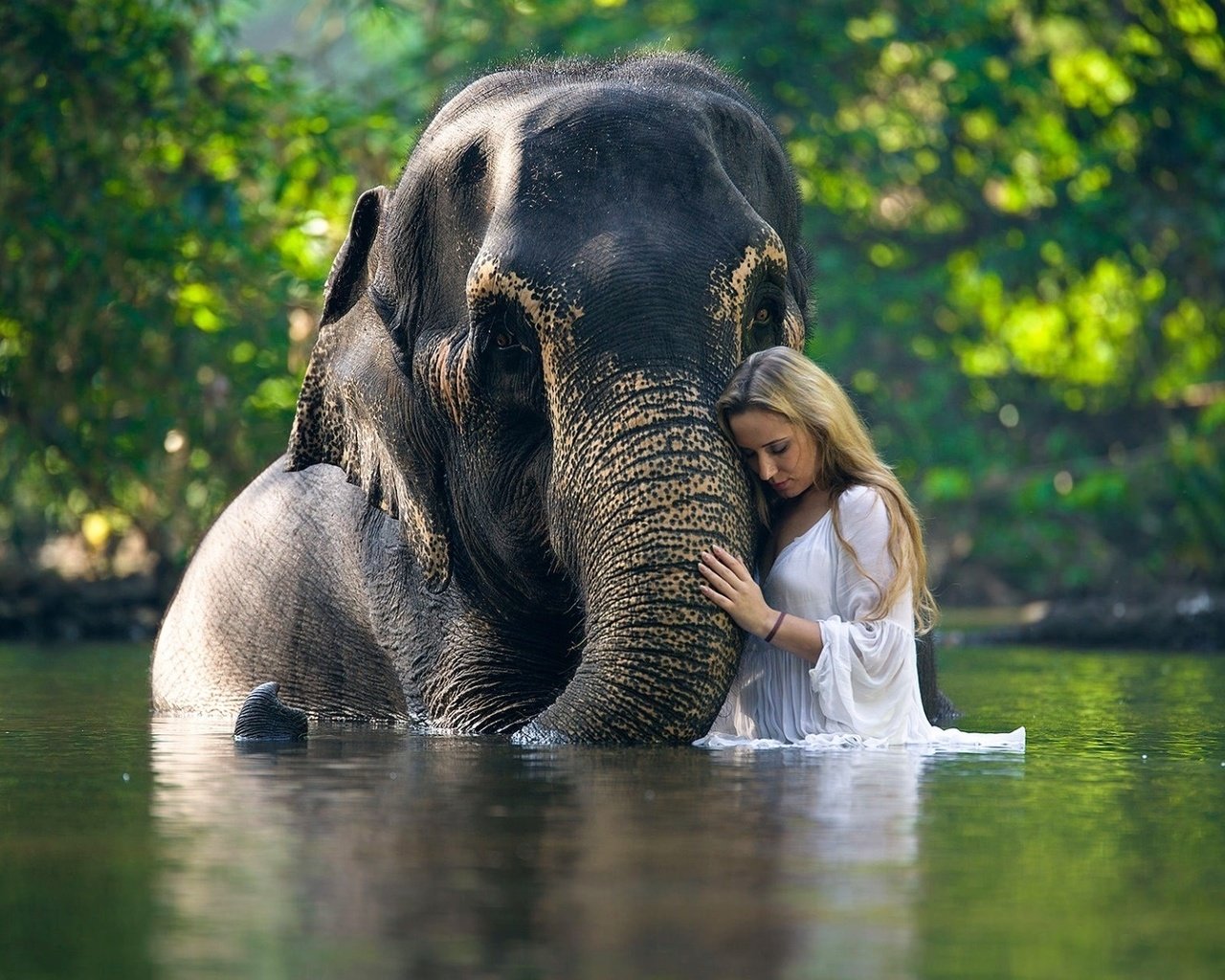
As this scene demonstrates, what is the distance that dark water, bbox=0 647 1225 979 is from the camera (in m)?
3.14

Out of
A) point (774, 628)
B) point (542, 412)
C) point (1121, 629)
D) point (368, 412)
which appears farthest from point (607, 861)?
point (1121, 629)

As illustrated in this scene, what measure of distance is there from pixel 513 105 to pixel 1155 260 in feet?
43.0

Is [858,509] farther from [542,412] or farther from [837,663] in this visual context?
[542,412]

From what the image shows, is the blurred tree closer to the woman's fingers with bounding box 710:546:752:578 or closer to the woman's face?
the woman's face

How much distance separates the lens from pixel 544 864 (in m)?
3.86

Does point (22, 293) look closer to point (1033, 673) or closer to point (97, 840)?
point (1033, 673)

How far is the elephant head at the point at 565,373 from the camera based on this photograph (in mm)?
5777

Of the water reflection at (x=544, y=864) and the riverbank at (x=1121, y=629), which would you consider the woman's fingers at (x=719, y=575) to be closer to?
the water reflection at (x=544, y=864)

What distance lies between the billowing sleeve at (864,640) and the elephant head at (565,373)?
0.49 meters

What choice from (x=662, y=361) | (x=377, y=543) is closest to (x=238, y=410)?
(x=377, y=543)

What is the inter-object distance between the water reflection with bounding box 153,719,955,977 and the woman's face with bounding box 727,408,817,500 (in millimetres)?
755

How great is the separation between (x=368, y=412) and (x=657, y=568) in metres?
1.77

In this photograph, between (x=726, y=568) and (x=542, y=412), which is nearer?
(x=726, y=568)

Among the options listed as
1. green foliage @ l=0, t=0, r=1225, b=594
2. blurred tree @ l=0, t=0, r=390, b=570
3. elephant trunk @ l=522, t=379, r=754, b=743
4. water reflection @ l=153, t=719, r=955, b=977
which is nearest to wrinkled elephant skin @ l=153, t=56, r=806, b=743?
elephant trunk @ l=522, t=379, r=754, b=743
